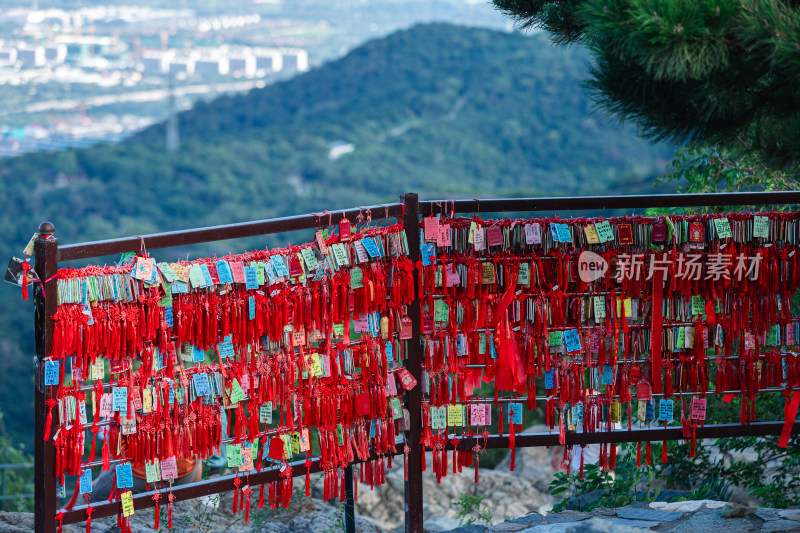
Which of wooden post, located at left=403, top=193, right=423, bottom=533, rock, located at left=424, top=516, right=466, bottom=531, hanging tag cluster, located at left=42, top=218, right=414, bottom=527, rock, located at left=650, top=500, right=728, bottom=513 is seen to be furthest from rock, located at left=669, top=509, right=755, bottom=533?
rock, located at left=424, top=516, right=466, bottom=531

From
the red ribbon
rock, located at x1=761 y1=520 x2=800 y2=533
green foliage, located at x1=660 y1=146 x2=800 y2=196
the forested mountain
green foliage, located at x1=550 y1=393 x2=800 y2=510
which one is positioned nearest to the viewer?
rock, located at x1=761 y1=520 x2=800 y2=533

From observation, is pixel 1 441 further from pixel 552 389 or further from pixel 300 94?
pixel 300 94

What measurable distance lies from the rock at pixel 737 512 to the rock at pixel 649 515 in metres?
0.19

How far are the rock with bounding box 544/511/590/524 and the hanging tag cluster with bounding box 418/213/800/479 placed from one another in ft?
1.04

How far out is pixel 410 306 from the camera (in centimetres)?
382

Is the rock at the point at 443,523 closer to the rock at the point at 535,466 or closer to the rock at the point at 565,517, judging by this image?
the rock at the point at 535,466

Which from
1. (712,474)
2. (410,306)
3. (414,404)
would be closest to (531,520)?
(414,404)

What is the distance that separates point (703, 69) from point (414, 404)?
1918mm

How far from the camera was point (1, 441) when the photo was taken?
44.8 feet

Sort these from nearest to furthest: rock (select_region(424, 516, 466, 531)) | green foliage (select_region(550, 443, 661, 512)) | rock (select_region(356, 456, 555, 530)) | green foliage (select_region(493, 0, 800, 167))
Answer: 1. green foliage (select_region(493, 0, 800, 167))
2. green foliage (select_region(550, 443, 661, 512))
3. rock (select_region(424, 516, 466, 531))
4. rock (select_region(356, 456, 555, 530))

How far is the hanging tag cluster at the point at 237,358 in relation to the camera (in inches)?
127

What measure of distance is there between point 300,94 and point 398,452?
50111 millimetres

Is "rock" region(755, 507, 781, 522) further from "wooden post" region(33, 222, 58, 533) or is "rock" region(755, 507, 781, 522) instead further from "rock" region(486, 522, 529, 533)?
"wooden post" region(33, 222, 58, 533)

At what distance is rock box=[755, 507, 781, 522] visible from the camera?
3648mm
